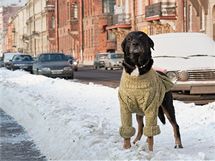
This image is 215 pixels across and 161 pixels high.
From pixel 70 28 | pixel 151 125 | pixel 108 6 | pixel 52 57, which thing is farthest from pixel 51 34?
pixel 151 125

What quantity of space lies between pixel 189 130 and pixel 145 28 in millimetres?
47600

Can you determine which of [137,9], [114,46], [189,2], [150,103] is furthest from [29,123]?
[114,46]

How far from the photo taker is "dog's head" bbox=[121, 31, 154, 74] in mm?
6406

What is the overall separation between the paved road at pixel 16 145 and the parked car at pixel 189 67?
3874 millimetres

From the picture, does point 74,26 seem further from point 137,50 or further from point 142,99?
point 137,50

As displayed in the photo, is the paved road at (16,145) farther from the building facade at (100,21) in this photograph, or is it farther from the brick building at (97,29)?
the brick building at (97,29)

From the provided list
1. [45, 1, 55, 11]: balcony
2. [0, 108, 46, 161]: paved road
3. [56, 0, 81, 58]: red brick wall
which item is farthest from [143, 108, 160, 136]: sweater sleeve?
[45, 1, 55, 11]: balcony

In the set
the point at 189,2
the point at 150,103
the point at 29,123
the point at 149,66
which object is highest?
the point at 189,2

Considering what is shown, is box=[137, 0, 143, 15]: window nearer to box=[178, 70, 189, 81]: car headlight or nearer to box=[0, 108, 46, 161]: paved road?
box=[178, 70, 189, 81]: car headlight

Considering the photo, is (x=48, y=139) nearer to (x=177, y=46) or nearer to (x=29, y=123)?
(x=29, y=123)

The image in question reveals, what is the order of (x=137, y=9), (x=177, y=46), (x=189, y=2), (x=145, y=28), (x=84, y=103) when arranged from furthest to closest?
1. (x=137, y=9)
2. (x=145, y=28)
3. (x=189, y=2)
4. (x=177, y=46)
5. (x=84, y=103)

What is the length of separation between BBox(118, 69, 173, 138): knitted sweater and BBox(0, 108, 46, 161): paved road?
6.23ft

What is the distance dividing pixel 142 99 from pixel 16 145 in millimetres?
3451

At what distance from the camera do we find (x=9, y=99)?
1623 centimetres
